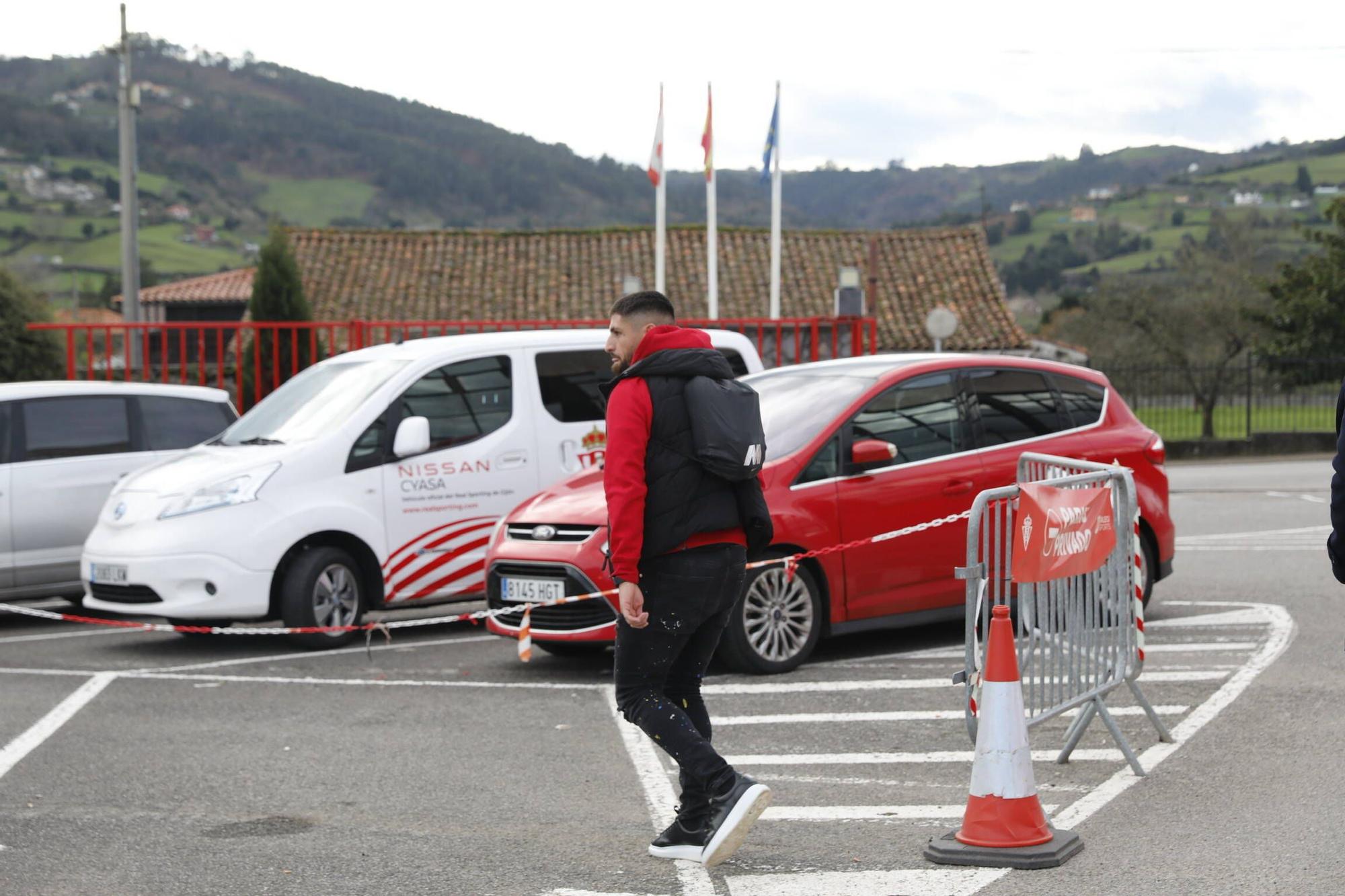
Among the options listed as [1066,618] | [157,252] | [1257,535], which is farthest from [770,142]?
[157,252]

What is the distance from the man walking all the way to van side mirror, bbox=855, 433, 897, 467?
3.69m

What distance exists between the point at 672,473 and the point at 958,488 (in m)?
4.56

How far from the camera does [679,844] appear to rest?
543cm

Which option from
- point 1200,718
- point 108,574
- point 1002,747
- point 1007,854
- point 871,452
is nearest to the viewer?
point 1007,854

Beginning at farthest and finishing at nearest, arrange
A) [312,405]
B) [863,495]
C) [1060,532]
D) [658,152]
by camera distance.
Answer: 1. [658,152]
2. [312,405]
3. [863,495]
4. [1060,532]

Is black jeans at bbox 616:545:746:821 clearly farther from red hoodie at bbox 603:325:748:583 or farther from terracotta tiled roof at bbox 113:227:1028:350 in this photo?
terracotta tiled roof at bbox 113:227:1028:350

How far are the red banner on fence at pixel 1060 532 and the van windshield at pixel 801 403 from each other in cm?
262

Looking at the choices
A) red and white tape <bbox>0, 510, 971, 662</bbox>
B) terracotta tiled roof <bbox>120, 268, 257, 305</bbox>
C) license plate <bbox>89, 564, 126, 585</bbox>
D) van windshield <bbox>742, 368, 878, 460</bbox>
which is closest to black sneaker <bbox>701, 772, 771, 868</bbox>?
red and white tape <bbox>0, 510, 971, 662</bbox>

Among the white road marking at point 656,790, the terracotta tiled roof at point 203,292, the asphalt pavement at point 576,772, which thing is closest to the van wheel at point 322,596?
the asphalt pavement at point 576,772

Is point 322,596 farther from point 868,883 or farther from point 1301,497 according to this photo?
point 1301,497

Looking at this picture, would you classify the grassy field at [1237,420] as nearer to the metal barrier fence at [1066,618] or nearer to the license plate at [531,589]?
the license plate at [531,589]

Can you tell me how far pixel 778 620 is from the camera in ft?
28.7

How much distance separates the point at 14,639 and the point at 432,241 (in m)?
39.4

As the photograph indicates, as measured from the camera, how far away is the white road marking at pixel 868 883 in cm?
500
